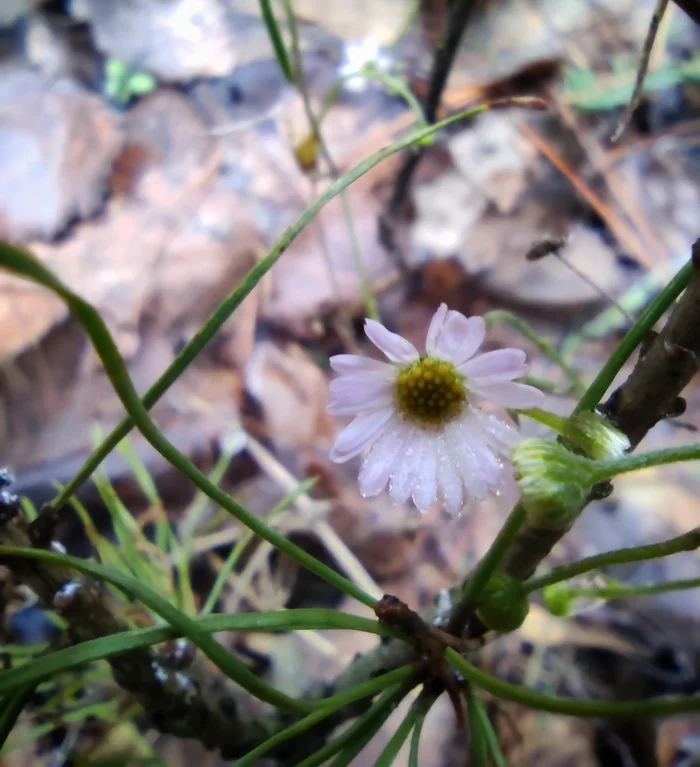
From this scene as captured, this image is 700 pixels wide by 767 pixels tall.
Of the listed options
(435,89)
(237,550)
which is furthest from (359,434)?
(435,89)

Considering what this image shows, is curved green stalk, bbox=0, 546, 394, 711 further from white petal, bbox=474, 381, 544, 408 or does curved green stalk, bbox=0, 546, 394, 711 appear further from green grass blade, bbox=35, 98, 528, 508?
white petal, bbox=474, 381, 544, 408

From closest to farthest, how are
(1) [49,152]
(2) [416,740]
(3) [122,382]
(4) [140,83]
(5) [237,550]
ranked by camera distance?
(3) [122,382], (2) [416,740], (5) [237,550], (1) [49,152], (4) [140,83]

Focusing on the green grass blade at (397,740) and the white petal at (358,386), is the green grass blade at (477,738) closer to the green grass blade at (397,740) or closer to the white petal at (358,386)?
the green grass blade at (397,740)

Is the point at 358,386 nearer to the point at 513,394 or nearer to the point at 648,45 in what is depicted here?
the point at 513,394

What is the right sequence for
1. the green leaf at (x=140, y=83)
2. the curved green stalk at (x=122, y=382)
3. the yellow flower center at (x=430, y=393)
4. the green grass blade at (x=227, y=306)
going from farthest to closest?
the green leaf at (x=140, y=83) < the yellow flower center at (x=430, y=393) < the green grass blade at (x=227, y=306) < the curved green stalk at (x=122, y=382)

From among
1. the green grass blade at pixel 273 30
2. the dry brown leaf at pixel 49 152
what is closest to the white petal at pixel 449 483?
the green grass blade at pixel 273 30

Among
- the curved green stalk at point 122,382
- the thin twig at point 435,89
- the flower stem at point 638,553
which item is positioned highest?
the thin twig at point 435,89

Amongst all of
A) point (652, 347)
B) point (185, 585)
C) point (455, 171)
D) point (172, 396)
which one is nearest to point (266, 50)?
point (455, 171)
